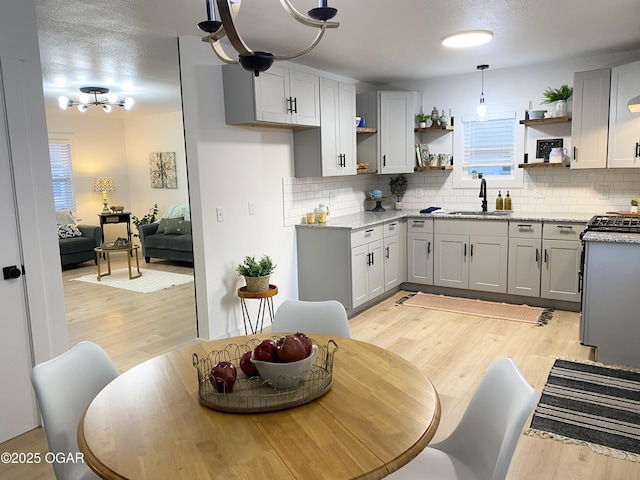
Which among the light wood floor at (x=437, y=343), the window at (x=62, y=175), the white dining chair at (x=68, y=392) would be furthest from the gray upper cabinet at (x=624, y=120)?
the window at (x=62, y=175)

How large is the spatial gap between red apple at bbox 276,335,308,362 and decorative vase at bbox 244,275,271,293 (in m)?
2.55

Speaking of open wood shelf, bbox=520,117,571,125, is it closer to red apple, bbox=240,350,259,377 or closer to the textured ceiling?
the textured ceiling

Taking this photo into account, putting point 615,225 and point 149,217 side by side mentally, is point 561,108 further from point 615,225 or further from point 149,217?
point 149,217

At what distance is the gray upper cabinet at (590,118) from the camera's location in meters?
4.70

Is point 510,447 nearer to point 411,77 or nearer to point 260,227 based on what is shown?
point 260,227

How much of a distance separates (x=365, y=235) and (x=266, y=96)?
1672 millimetres

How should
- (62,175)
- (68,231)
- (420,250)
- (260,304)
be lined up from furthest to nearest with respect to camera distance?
(62,175)
(68,231)
(420,250)
(260,304)

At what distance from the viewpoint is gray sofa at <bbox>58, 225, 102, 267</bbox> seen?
7.62 m

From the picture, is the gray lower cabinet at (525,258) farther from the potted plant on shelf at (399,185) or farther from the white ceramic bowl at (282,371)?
the white ceramic bowl at (282,371)

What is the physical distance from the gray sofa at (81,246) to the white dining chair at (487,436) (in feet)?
23.8

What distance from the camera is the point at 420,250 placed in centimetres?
566

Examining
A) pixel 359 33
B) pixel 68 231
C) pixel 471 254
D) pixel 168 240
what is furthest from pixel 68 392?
pixel 68 231

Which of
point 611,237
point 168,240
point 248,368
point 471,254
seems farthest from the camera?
point 168,240

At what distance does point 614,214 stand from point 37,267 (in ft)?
16.4
